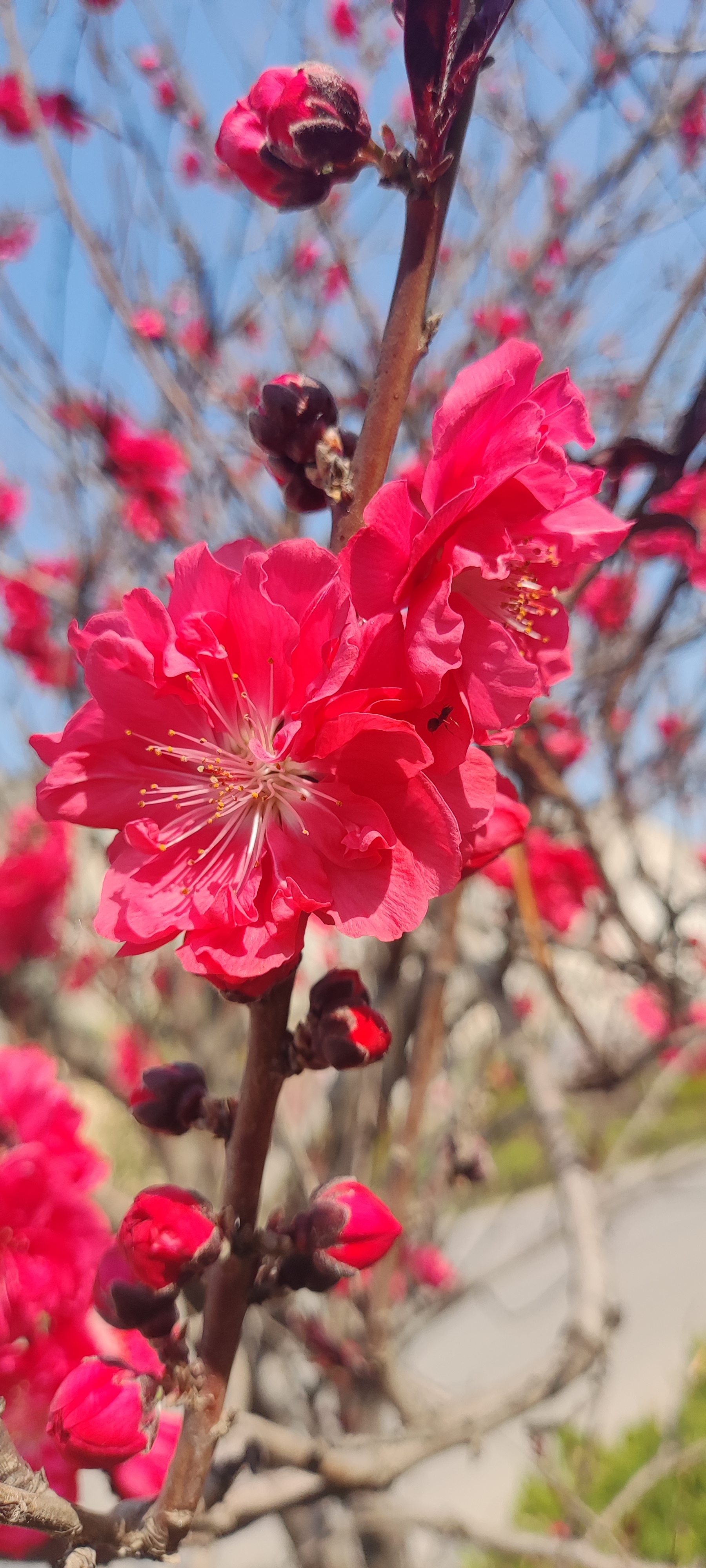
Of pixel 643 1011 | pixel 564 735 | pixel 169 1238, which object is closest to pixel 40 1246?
pixel 169 1238

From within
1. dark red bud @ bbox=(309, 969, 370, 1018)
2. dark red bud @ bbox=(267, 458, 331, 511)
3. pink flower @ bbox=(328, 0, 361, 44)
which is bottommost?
dark red bud @ bbox=(309, 969, 370, 1018)

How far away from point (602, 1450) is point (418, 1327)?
3.58m

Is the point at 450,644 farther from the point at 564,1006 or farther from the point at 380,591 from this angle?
the point at 564,1006

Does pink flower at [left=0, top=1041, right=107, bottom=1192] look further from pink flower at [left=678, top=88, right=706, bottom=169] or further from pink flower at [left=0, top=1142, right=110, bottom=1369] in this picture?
pink flower at [left=678, top=88, right=706, bottom=169]

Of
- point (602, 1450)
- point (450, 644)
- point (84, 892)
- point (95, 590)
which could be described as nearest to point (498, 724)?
point (450, 644)

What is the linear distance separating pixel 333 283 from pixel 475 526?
4016 mm

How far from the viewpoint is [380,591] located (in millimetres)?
821

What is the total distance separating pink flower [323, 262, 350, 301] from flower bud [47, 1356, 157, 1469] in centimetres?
407

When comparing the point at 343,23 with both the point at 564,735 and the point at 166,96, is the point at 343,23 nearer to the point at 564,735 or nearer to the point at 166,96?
the point at 166,96

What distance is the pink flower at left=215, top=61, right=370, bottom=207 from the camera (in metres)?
0.92

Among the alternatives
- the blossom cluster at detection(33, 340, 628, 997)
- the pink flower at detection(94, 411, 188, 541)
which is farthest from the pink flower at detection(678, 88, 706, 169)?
the blossom cluster at detection(33, 340, 628, 997)

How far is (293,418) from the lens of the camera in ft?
3.11

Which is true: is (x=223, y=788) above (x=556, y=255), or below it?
below

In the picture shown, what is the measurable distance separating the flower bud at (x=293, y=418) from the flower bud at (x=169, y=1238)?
28.9 inches
